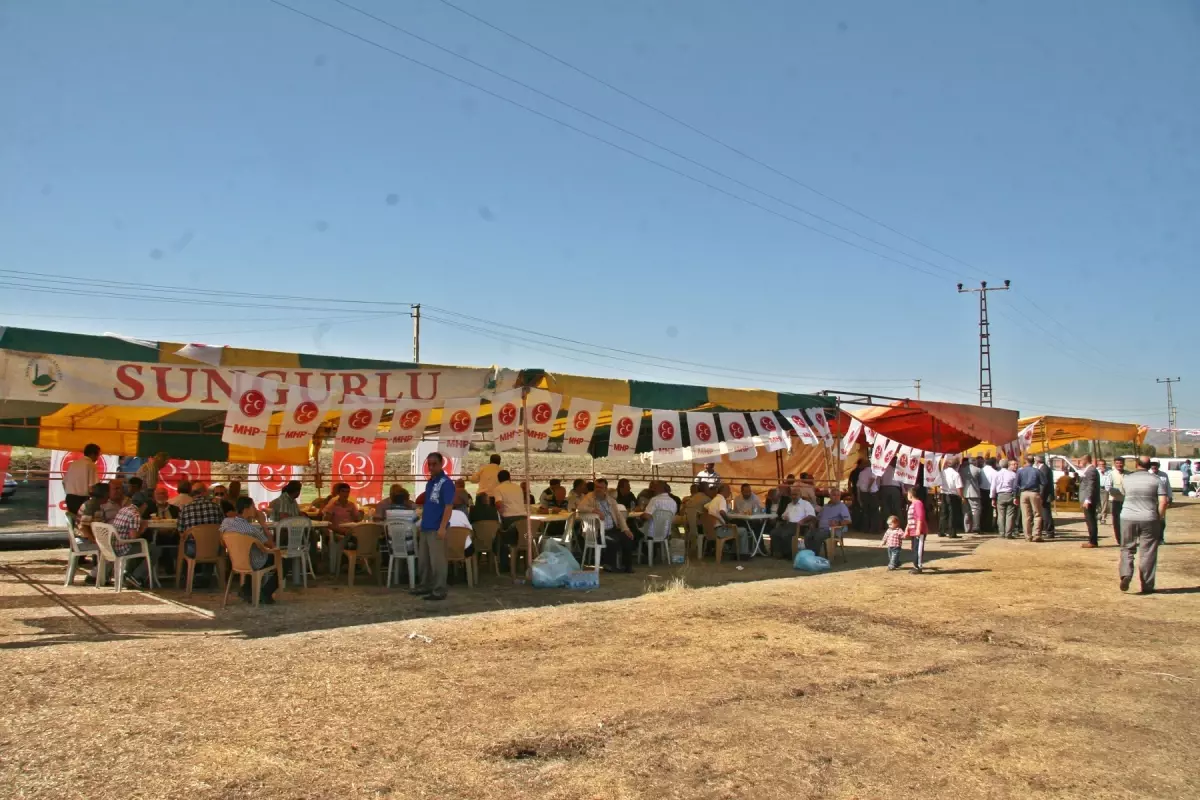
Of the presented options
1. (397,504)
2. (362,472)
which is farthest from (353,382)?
(362,472)

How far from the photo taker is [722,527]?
14.5 meters

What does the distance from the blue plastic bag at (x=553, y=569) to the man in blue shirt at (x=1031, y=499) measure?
11.0 m

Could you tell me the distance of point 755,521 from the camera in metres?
15.8

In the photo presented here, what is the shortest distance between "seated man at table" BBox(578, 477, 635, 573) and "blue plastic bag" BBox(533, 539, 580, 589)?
1.44m

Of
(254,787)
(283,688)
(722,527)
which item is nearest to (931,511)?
(722,527)

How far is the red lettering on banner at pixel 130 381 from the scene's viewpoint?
364 inches

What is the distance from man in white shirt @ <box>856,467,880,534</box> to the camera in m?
20.3

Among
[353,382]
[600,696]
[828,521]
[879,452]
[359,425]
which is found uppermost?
[353,382]

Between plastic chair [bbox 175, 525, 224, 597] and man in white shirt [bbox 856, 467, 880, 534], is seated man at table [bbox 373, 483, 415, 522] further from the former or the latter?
man in white shirt [bbox 856, 467, 880, 534]

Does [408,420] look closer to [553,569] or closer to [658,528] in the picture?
[553,569]

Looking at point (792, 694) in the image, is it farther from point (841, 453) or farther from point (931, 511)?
point (931, 511)

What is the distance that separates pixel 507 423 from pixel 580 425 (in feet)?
4.64

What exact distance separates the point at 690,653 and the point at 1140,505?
6.09 m

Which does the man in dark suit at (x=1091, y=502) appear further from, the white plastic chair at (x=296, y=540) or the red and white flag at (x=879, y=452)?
the white plastic chair at (x=296, y=540)
